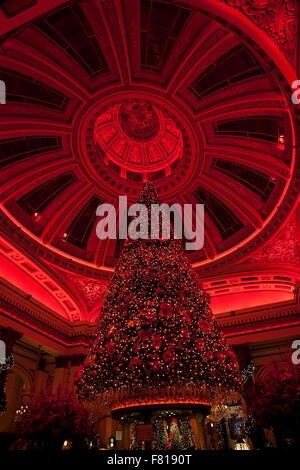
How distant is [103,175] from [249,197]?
7199 millimetres

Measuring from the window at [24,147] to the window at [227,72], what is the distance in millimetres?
6268

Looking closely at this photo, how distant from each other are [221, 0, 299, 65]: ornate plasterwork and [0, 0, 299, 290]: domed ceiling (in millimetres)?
759

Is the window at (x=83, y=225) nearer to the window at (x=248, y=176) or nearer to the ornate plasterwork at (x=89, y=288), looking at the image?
the ornate plasterwork at (x=89, y=288)

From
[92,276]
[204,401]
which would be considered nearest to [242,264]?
[92,276]

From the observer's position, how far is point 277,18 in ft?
20.0

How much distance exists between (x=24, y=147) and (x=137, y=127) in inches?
214

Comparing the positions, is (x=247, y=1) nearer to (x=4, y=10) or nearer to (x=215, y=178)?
(x=4, y=10)

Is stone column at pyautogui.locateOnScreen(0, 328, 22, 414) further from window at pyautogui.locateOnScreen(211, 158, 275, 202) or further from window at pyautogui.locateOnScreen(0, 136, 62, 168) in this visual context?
window at pyautogui.locateOnScreen(211, 158, 275, 202)

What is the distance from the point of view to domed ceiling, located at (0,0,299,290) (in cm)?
888

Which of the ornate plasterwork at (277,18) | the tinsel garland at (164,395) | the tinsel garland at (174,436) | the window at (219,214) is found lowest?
the tinsel garland at (174,436)

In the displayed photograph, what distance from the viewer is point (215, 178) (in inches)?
570

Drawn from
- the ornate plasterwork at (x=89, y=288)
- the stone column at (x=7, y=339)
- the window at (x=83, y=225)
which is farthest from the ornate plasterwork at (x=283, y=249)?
the stone column at (x=7, y=339)

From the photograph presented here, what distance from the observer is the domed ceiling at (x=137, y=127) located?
349 inches

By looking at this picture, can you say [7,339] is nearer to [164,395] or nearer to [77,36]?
[164,395]
